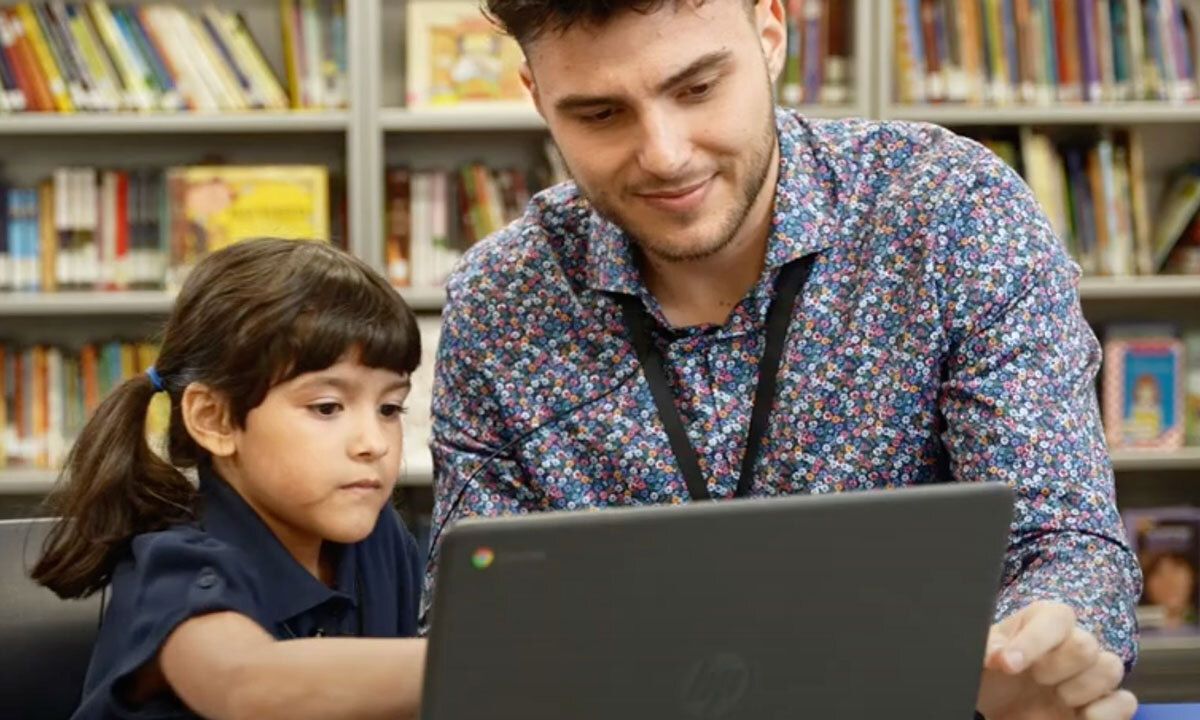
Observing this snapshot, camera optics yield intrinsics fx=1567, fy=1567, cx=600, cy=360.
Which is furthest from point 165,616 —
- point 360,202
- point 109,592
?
point 360,202

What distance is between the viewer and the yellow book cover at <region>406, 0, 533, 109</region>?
353 centimetres

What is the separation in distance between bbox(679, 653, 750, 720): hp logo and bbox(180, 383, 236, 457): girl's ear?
2.60ft

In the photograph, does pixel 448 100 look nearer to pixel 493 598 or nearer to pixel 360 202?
pixel 360 202

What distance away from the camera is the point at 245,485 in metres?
1.55

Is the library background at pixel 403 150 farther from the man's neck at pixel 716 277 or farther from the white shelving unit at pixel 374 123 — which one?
the man's neck at pixel 716 277

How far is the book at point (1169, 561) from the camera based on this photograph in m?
3.78

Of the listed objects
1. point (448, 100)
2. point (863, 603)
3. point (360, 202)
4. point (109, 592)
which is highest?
point (448, 100)

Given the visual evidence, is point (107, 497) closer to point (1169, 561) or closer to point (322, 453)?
point (322, 453)

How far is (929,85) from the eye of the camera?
11.7 ft

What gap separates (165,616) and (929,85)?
8.63 ft

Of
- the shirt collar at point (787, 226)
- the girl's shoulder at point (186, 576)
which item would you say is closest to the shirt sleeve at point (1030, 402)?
the shirt collar at point (787, 226)

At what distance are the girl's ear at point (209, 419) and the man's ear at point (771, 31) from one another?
A: 0.64 metres

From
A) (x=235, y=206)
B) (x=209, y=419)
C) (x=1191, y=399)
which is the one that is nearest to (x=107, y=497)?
(x=209, y=419)

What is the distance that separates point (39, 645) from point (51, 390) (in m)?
2.25
